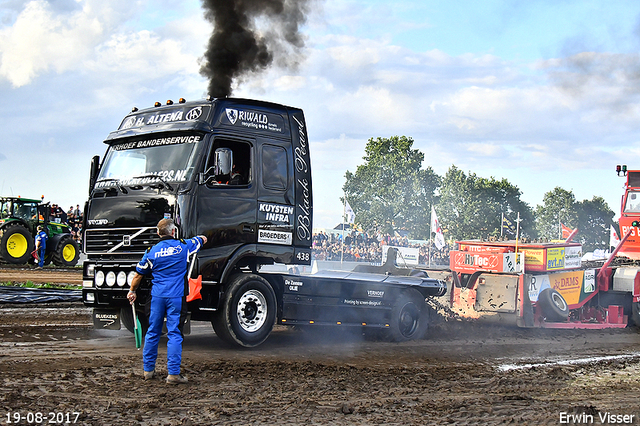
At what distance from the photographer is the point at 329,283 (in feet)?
31.4

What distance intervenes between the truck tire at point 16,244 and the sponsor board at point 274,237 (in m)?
15.8

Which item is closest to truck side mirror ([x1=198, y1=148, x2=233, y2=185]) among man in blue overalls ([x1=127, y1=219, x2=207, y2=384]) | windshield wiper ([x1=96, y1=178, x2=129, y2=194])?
windshield wiper ([x1=96, y1=178, x2=129, y2=194])

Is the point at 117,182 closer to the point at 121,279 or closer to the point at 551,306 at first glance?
the point at 121,279

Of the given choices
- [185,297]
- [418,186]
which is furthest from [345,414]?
[418,186]

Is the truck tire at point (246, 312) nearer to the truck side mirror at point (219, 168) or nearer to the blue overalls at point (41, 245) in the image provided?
the truck side mirror at point (219, 168)

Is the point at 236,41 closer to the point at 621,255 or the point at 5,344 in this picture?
the point at 5,344

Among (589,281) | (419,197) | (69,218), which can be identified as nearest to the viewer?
(589,281)

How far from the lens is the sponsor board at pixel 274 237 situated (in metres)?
8.88

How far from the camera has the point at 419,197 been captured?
194 ft

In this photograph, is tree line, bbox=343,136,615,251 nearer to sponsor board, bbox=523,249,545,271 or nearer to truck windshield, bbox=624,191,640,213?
truck windshield, bbox=624,191,640,213

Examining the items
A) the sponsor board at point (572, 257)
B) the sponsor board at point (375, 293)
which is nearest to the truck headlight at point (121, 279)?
the sponsor board at point (375, 293)

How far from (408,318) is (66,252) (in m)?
16.7

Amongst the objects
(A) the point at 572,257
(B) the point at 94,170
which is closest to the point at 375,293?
(B) the point at 94,170

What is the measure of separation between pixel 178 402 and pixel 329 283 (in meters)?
4.21
